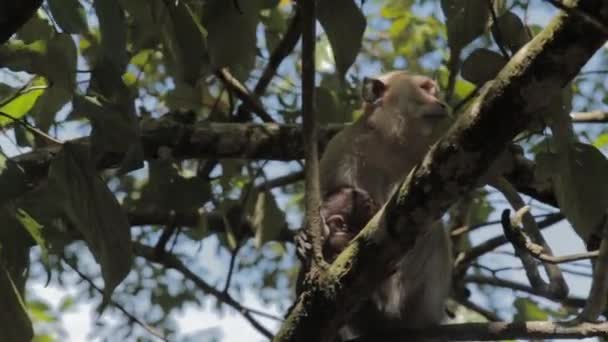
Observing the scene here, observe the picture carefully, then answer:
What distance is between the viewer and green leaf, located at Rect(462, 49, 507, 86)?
221 cm

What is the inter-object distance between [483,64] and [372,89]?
2081 millimetres

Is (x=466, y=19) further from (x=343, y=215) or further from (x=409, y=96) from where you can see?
(x=409, y=96)

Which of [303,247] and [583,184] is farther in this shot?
[303,247]

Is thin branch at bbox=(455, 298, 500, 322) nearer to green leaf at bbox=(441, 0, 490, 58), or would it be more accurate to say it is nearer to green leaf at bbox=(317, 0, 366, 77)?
green leaf at bbox=(441, 0, 490, 58)

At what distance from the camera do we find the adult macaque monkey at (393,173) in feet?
12.2

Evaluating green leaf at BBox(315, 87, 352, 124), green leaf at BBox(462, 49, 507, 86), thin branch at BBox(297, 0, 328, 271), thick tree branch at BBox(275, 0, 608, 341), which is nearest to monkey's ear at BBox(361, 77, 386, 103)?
green leaf at BBox(315, 87, 352, 124)

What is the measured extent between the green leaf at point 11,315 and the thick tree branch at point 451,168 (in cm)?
68

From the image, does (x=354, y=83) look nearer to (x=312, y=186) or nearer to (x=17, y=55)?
(x=312, y=186)

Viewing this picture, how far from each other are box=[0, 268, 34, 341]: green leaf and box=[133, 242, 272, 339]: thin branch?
170cm

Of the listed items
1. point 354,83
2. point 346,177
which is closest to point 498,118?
point 346,177

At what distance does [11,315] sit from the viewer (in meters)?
2.13

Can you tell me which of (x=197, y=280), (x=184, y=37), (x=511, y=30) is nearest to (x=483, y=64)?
(x=511, y=30)

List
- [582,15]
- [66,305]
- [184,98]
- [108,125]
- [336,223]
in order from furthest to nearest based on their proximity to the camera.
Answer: [66,305] → [184,98] → [336,223] → [108,125] → [582,15]

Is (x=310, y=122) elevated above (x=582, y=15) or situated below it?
below
